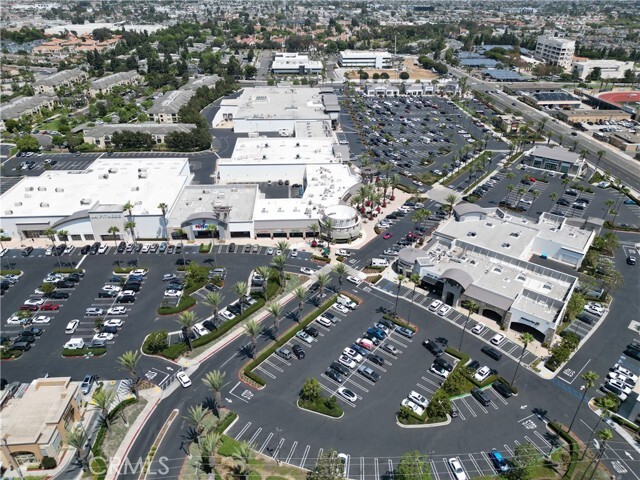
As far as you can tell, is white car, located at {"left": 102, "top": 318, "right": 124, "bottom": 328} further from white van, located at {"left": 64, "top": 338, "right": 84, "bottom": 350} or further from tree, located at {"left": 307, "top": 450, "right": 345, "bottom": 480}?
tree, located at {"left": 307, "top": 450, "right": 345, "bottom": 480}

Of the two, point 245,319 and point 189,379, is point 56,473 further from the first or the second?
point 245,319

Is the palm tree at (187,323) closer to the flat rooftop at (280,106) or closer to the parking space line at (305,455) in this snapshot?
the parking space line at (305,455)

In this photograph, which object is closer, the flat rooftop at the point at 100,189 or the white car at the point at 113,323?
the white car at the point at 113,323

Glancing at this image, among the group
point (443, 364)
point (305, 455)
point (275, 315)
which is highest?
point (275, 315)

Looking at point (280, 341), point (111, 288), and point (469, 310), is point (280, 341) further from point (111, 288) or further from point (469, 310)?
point (111, 288)

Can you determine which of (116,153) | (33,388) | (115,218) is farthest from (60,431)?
(116,153)

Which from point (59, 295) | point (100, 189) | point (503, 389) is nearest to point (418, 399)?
point (503, 389)

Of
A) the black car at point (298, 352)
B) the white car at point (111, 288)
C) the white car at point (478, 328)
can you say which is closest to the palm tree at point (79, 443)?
the black car at point (298, 352)

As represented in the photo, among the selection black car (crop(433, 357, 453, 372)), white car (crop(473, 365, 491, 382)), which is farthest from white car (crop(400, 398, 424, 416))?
white car (crop(473, 365, 491, 382))
